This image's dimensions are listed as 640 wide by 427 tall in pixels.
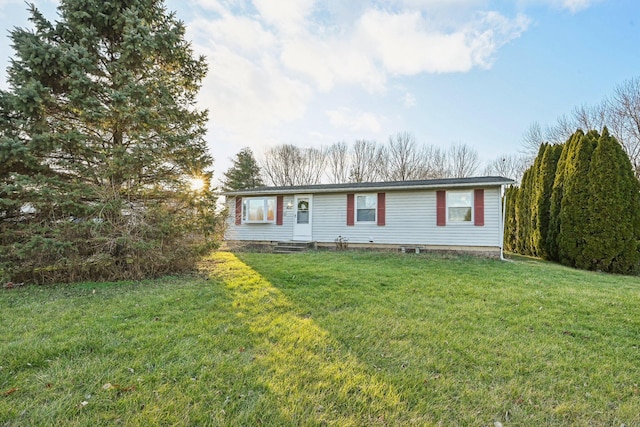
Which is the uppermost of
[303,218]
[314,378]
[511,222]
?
[303,218]

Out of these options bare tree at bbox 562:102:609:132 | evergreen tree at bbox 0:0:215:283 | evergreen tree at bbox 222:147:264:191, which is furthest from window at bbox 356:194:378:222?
evergreen tree at bbox 222:147:264:191

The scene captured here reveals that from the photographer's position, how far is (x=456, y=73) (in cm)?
1024

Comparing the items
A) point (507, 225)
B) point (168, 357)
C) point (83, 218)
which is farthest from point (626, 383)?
→ point (507, 225)

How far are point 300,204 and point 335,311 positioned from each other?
8.89m

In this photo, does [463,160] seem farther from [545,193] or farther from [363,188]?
[363,188]

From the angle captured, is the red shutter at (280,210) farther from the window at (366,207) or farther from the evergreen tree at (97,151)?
the evergreen tree at (97,151)

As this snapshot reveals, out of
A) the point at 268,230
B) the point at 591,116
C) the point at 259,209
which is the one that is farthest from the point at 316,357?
the point at 591,116

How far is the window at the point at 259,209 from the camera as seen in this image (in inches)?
511

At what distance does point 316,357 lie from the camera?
8.93 ft

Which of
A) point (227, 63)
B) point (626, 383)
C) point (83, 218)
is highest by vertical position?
point (227, 63)

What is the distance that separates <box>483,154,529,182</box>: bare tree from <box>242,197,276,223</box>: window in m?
20.7

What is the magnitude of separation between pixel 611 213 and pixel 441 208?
4.91 m

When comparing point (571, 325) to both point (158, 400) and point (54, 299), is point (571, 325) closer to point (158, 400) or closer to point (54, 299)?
point (158, 400)

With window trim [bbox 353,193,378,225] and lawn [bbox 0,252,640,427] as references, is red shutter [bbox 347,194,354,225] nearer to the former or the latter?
window trim [bbox 353,193,378,225]
